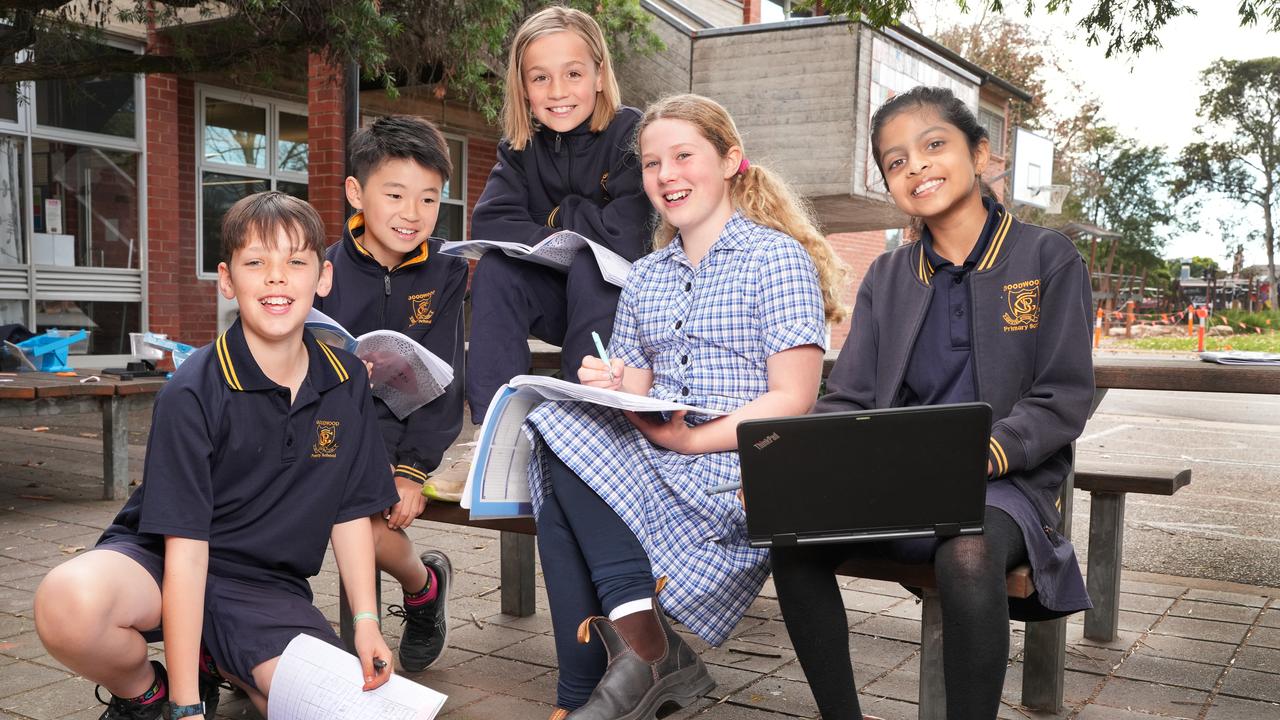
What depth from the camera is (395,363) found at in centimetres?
283

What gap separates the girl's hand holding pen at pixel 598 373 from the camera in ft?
8.09

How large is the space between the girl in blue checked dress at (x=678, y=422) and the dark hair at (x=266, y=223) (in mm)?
665

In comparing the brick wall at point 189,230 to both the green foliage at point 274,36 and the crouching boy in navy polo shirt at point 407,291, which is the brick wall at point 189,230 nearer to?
the green foliage at point 274,36

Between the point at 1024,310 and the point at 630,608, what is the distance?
104 cm

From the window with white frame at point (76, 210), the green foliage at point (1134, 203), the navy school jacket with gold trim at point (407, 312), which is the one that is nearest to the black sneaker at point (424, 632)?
the navy school jacket with gold trim at point (407, 312)

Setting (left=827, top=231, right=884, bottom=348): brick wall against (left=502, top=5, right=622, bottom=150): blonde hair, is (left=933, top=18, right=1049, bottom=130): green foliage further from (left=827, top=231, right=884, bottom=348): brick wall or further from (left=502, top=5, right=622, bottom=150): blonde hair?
(left=502, top=5, right=622, bottom=150): blonde hair

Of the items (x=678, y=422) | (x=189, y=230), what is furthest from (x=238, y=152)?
(x=678, y=422)

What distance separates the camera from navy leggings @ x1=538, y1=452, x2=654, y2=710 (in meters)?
2.27

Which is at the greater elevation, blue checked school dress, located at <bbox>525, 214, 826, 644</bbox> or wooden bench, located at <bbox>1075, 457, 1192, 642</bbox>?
blue checked school dress, located at <bbox>525, 214, 826, 644</bbox>

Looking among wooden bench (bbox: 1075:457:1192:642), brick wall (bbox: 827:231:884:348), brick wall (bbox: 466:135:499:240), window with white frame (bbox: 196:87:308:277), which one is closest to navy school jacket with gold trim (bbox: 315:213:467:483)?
wooden bench (bbox: 1075:457:1192:642)

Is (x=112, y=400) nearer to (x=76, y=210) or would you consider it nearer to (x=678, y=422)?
(x=678, y=422)

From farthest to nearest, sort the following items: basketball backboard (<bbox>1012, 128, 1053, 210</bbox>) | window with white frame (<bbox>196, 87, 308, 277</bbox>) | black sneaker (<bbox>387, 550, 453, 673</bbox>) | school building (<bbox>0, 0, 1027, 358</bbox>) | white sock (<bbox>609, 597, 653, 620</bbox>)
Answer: basketball backboard (<bbox>1012, 128, 1053, 210</bbox>)
window with white frame (<bbox>196, 87, 308, 277</bbox>)
school building (<bbox>0, 0, 1027, 358</bbox>)
black sneaker (<bbox>387, 550, 453, 673</bbox>)
white sock (<bbox>609, 597, 653, 620</bbox>)

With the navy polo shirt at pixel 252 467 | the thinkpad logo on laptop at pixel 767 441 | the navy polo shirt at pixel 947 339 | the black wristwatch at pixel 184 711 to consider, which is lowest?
the black wristwatch at pixel 184 711

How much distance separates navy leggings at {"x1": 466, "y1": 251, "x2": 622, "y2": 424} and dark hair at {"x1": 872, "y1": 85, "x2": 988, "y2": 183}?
886mm
